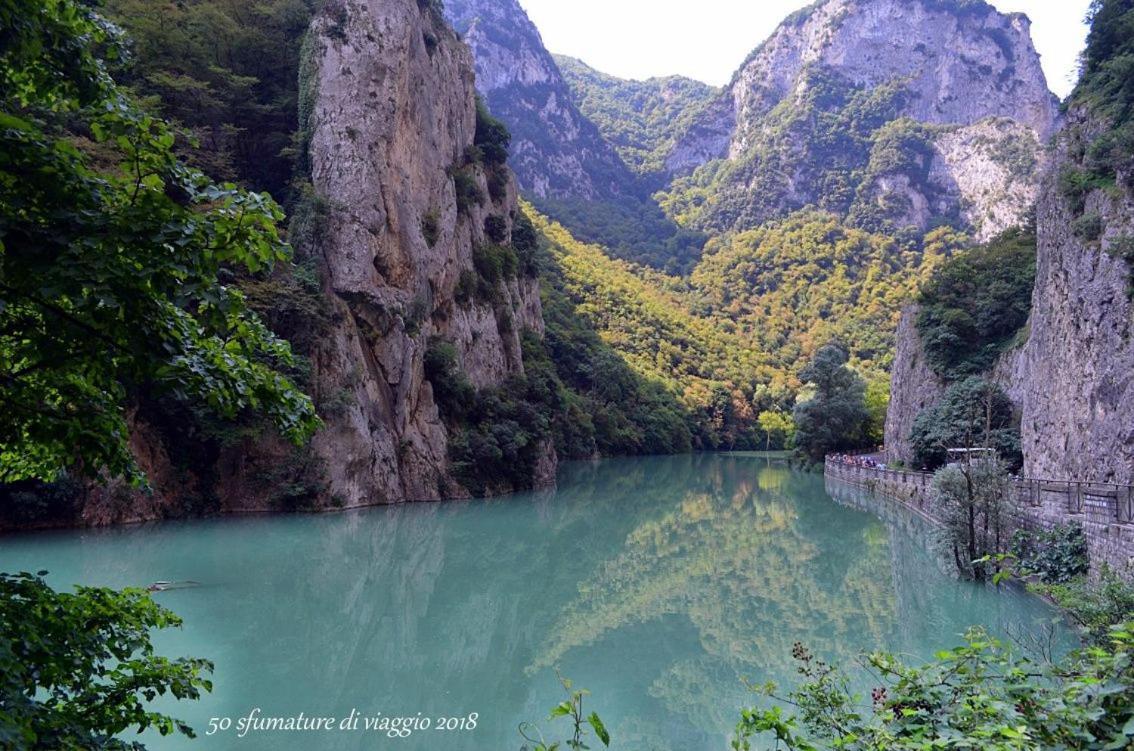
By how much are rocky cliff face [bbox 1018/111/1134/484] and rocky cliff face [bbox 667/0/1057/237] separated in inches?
3880

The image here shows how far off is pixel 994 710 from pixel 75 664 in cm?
→ 357

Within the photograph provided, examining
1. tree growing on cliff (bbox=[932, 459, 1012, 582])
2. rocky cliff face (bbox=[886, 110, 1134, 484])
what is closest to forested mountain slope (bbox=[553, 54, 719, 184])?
rocky cliff face (bbox=[886, 110, 1134, 484])

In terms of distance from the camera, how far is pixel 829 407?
47250mm

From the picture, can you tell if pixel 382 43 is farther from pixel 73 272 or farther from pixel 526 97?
pixel 526 97

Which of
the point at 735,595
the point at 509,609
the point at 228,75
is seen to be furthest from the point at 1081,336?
the point at 228,75

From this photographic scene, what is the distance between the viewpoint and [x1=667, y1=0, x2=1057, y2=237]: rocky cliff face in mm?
115562

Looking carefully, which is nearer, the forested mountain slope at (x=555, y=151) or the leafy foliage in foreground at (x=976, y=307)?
the leafy foliage in foreground at (x=976, y=307)

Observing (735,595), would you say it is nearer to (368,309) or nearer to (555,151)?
(368,309)

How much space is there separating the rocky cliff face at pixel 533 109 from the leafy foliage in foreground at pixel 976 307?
96.0 m

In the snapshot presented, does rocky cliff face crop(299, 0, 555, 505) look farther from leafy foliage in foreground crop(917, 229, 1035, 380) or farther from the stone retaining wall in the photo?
leafy foliage in foreground crop(917, 229, 1035, 380)

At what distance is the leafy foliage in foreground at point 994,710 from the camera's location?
242 cm

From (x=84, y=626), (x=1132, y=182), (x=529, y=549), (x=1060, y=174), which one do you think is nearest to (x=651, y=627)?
(x=529, y=549)

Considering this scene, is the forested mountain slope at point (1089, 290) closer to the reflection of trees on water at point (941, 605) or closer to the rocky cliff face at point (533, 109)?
the reflection of trees on water at point (941, 605)

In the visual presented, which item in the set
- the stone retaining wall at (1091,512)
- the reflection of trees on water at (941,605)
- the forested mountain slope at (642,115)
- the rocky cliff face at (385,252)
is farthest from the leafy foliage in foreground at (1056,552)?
the forested mountain slope at (642,115)
